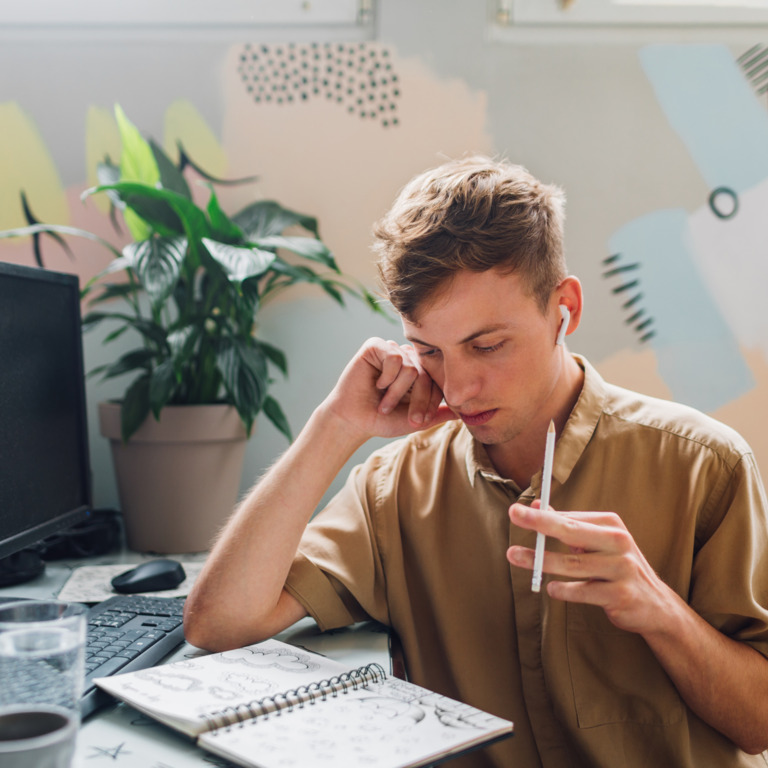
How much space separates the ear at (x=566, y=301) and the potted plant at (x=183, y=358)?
59 centimetres

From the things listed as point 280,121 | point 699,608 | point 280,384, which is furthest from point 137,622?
point 280,121

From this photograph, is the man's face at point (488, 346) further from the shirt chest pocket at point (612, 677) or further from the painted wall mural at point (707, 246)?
the painted wall mural at point (707, 246)

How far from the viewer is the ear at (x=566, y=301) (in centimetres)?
106

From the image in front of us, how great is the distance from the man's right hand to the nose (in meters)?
0.13

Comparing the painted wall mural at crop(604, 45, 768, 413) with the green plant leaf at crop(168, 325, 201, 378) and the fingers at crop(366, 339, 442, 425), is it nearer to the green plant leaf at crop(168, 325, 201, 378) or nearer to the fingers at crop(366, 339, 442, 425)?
the fingers at crop(366, 339, 442, 425)

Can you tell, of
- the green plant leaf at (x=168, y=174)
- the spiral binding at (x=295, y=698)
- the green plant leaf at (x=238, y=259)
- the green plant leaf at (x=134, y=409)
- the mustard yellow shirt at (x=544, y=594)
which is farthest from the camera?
the green plant leaf at (x=168, y=174)

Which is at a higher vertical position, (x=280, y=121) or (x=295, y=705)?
(x=280, y=121)

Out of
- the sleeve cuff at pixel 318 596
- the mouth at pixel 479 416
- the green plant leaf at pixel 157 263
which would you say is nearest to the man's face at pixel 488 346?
the mouth at pixel 479 416

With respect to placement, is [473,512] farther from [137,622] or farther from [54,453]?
[54,453]

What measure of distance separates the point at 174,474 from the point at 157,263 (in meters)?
0.43

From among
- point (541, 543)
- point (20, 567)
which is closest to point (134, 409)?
point (20, 567)

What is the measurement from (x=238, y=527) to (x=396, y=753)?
46 centimetres

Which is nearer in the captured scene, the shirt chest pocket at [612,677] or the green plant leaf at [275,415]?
the shirt chest pocket at [612,677]

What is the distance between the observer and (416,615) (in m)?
1.12
